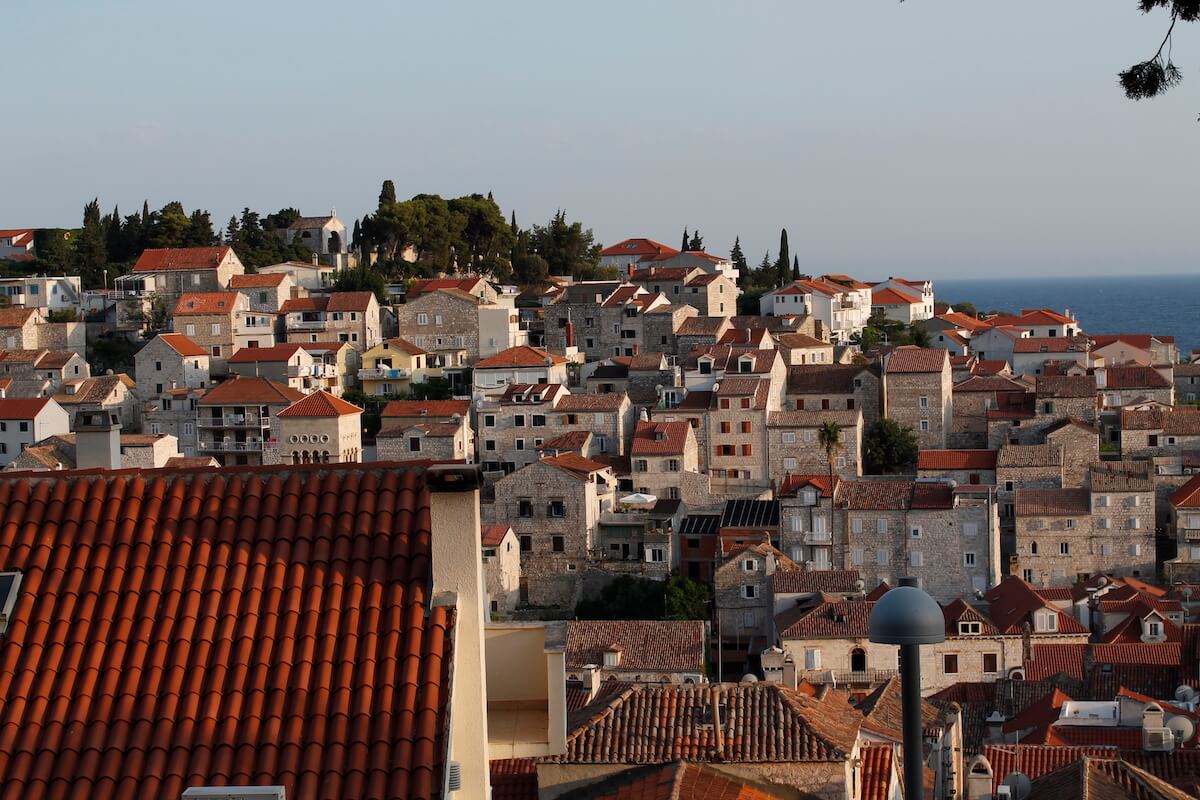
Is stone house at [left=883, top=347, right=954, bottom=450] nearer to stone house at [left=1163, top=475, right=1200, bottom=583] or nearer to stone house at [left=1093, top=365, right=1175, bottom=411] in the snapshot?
stone house at [left=1093, top=365, right=1175, bottom=411]

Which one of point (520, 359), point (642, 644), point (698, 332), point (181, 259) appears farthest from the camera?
point (181, 259)

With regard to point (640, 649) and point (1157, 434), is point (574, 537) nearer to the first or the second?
point (640, 649)

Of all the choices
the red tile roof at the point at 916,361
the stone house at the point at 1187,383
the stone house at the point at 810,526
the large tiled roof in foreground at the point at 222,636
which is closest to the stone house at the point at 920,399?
the red tile roof at the point at 916,361

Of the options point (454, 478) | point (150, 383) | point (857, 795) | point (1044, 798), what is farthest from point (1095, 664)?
point (150, 383)

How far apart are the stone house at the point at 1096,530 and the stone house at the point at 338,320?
1253 inches

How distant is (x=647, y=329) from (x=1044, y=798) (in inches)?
2006

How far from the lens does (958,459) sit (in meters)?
55.5

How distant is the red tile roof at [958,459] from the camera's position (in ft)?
181

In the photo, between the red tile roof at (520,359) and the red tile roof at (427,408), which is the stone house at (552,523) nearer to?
the red tile roof at (427,408)

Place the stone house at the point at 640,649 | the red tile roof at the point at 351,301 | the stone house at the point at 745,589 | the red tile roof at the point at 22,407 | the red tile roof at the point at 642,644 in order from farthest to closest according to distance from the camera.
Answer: the red tile roof at the point at 351,301 → the red tile roof at the point at 22,407 → the stone house at the point at 745,589 → the red tile roof at the point at 642,644 → the stone house at the point at 640,649

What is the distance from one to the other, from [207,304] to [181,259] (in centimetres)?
575

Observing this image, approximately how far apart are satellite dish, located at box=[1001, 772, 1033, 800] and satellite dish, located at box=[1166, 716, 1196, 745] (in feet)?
16.6

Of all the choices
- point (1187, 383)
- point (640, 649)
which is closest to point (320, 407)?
point (640, 649)

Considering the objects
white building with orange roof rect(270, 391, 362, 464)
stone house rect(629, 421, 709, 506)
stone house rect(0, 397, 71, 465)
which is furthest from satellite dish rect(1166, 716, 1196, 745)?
stone house rect(0, 397, 71, 465)
